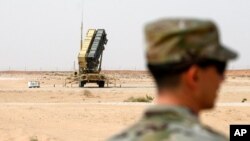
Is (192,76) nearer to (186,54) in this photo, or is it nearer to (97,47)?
(186,54)

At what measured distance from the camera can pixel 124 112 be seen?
20.9 meters

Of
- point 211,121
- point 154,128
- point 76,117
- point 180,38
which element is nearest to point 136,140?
point 154,128

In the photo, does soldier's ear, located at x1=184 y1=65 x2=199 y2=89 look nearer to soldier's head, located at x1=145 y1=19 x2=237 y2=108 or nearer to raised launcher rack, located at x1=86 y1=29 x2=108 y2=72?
soldier's head, located at x1=145 y1=19 x2=237 y2=108

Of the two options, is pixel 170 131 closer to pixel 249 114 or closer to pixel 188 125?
pixel 188 125

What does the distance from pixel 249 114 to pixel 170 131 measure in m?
19.1

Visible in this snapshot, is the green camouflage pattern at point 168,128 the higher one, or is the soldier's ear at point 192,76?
the soldier's ear at point 192,76

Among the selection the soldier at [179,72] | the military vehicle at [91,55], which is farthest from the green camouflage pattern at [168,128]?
the military vehicle at [91,55]

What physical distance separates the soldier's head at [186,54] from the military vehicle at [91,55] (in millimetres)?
41295

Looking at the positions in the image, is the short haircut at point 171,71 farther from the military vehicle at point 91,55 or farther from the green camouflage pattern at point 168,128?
the military vehicle at point 91,55

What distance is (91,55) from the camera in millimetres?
43188

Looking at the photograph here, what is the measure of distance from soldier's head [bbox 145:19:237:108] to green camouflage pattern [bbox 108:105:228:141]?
81 millimetres

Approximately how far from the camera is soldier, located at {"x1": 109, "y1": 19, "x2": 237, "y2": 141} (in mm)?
1729

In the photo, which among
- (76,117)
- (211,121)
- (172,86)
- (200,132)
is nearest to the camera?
(200,132)

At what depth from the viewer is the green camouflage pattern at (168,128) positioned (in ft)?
5.45
